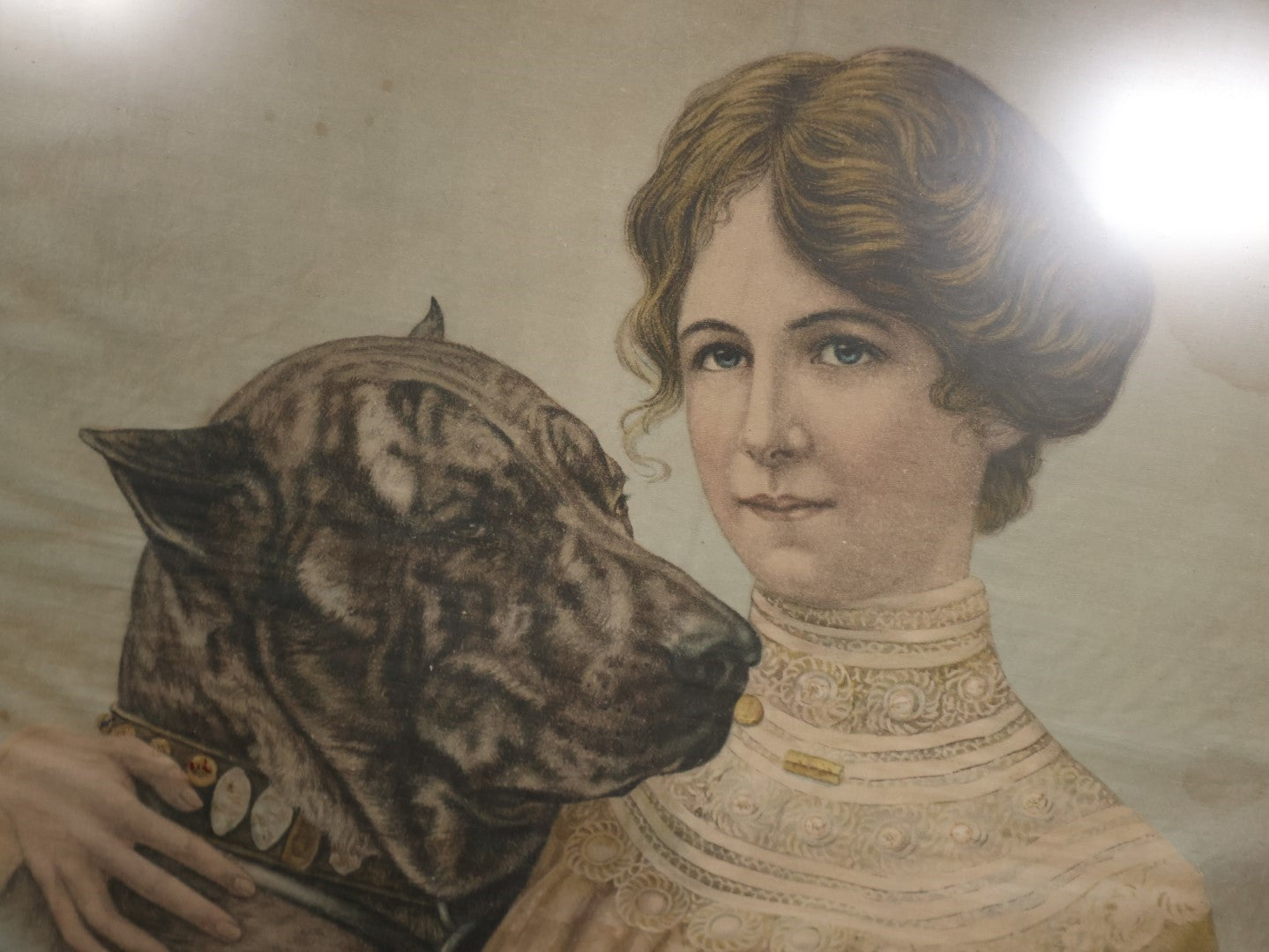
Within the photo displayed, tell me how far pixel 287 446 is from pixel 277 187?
2.67ft

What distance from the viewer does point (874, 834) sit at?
2.88 metres

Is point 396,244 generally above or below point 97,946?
above

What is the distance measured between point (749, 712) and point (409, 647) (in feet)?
3.24

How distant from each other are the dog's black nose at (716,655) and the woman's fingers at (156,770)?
145cm

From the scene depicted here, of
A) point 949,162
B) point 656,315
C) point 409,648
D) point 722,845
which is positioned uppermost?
point 949,162

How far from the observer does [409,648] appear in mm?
2959

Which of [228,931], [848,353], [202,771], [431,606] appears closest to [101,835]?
[202,771]

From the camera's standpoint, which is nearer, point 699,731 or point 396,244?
point 699,731

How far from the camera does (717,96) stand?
311 centimetres

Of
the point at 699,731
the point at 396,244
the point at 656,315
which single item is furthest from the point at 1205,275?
the point at 396,244

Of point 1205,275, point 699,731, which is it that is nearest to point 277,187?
point 699,731

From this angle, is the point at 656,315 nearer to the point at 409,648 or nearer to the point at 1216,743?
the point at 409,648

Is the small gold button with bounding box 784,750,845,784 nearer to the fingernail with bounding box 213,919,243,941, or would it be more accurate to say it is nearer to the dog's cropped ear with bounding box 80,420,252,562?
the fingernail with bounding box 213,919,243,941

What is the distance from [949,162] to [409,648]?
82.8 inches
